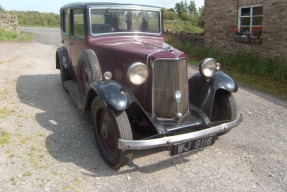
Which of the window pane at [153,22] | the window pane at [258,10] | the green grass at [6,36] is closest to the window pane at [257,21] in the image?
the window pane at [258,10]

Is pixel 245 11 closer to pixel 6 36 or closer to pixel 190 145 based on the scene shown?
pixel 190 145

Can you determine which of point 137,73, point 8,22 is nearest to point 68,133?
point 137,73

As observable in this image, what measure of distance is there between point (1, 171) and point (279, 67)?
726 centimetres

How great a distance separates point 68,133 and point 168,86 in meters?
1.74

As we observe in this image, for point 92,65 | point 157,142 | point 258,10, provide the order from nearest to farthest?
point 157,142 < point 92,65 < point 258,10

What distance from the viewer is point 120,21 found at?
4.50 meters

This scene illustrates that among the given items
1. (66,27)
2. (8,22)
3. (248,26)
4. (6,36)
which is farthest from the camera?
(8,22)

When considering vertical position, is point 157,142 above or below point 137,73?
below

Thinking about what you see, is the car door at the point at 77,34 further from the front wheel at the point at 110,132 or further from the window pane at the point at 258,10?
the window pane at the point at 258,10

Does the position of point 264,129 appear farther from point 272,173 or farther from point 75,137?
point 75,137

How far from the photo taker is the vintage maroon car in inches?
120

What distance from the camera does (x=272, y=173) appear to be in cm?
320

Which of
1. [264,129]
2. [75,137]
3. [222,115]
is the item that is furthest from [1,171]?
[264,129]

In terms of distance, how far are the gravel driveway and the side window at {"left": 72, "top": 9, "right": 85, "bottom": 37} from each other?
134 cm
